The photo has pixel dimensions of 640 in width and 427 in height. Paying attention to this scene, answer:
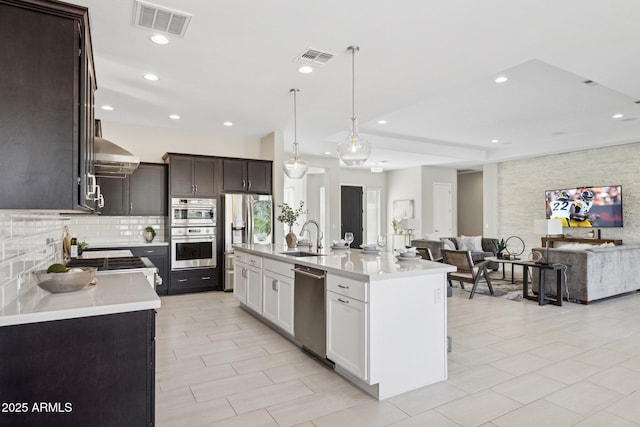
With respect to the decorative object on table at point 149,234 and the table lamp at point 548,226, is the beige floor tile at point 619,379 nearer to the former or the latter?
the table lamp at point 548,226

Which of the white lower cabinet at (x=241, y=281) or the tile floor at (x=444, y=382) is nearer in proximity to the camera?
the tile floor at (x=444, y=382)

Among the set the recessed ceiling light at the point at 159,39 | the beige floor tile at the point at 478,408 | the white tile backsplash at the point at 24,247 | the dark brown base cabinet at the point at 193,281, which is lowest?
the beige floor tile at the point at 478,408

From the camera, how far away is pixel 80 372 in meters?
1.75

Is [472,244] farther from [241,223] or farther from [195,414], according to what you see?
[195,414]

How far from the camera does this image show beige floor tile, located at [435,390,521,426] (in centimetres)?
234

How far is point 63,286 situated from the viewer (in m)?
2.07

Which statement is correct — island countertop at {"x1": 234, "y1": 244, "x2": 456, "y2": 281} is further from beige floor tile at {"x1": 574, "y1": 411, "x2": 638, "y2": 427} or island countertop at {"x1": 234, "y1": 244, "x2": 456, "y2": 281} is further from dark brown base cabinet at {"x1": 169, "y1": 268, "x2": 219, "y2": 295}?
dark brown base cabinet at {"x1": 169, "y1": 268, "x2": 219, "y2": 295}

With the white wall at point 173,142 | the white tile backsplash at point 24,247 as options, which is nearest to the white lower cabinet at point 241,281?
the white tile backsplash at point 24,247

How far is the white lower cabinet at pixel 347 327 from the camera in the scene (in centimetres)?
258

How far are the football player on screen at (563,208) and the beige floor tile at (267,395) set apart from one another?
7.56 meters

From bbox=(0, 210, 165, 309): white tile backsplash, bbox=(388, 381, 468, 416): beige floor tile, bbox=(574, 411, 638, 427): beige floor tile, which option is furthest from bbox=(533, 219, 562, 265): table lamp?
bbox=(0, 210, 165, 309): white tile backsplash

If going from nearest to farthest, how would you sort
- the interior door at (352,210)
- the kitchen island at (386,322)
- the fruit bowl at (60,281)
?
the fruit bowl at (60,281) < the kitchen island at (386,322) < the interior door at (352,210)

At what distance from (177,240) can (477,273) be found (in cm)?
471

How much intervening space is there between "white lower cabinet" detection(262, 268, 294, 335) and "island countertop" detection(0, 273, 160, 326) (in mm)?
1579
